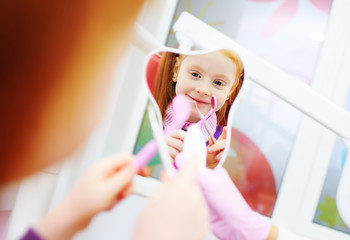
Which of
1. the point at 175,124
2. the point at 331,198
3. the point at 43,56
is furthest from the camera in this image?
the point at 331,198

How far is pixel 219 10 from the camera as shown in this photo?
36.2 inches

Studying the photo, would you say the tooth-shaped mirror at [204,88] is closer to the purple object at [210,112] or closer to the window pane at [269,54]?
the purple object at [210,112]

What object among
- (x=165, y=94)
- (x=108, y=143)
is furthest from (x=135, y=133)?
(x=165, y=94)

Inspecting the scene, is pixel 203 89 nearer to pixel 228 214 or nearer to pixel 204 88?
pixel 204 88

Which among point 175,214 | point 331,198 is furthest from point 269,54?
point 175,214

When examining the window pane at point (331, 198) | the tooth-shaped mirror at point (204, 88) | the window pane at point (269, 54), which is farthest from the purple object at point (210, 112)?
the window pane at point (331, 198)

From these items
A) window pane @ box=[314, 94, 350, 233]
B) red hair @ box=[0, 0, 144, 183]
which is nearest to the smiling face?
red hair @ box=[0, 0, 144, 183]

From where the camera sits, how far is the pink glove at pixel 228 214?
0.41 meters

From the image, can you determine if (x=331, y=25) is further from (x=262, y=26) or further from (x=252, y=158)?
(x=252, y=158)

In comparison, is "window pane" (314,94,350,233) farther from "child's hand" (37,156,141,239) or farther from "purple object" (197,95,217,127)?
"child's hand" (37,156,141,239)

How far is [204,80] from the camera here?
0.42 m

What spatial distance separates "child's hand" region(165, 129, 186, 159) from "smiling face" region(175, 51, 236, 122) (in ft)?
0.11

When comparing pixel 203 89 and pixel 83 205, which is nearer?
pixel 83 205

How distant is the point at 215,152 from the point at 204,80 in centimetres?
10
